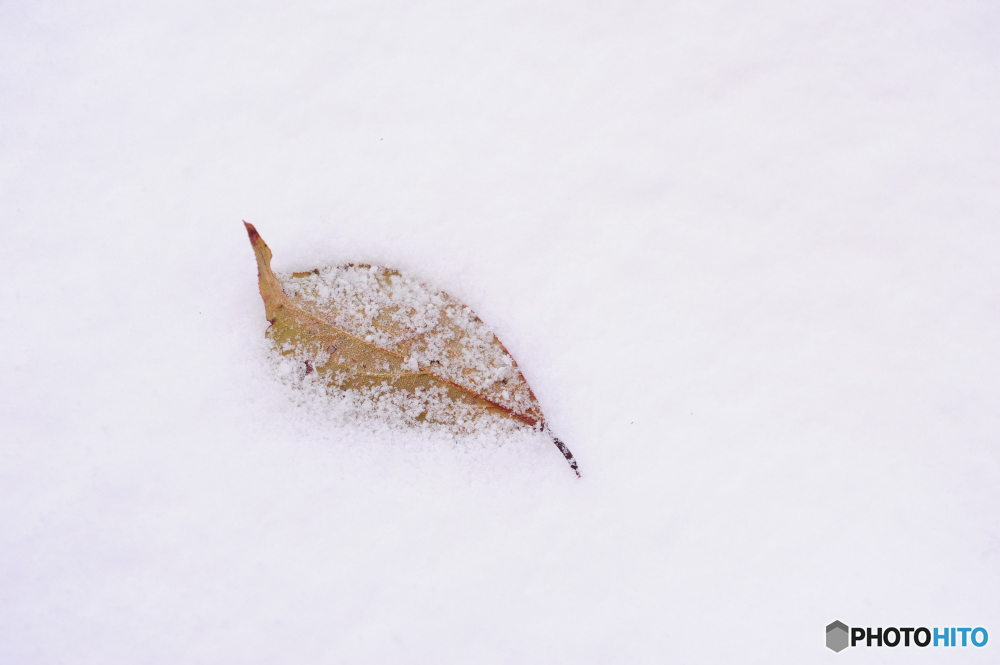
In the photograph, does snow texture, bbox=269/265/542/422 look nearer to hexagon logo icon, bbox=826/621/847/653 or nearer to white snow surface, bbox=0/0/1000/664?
white snow surface, bbox=0/0/1000/664

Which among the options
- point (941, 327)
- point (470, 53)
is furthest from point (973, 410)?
point (470, 53)

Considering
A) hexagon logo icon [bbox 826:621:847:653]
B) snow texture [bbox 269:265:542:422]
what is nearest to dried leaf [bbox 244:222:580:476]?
snow texture [bbox 269:265:542:422]

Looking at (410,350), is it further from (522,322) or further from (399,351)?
(522,322)

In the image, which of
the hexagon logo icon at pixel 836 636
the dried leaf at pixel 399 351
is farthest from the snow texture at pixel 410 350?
the hexagon logo icon at pixel 836 636

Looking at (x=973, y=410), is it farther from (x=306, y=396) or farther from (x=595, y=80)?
(x=306, y=396)

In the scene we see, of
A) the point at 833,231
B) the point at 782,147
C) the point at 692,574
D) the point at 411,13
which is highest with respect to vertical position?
the point at 411,13

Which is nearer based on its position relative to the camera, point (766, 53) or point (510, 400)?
point (510, 400)

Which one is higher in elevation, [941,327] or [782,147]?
[782,147]

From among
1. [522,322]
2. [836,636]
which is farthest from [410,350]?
[836,636]

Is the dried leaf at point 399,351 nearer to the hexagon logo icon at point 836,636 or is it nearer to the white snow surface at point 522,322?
the white snow surface at point 522,322
